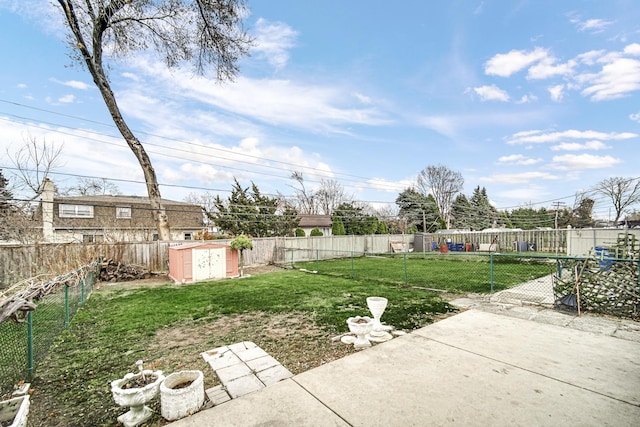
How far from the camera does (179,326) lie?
4984 millimetres

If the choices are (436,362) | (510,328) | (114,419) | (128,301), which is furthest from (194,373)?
(128,301)

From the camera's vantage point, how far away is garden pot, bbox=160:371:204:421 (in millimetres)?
2311

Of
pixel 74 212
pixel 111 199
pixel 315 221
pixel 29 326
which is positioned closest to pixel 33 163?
pixel 74 212

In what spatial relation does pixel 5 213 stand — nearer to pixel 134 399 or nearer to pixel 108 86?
pixel 108 86

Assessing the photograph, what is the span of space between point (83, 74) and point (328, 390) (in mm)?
14404

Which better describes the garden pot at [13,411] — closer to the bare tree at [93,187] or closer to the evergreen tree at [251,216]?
the evergreen tree at [251,216]

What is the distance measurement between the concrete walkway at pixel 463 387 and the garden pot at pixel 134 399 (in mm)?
325

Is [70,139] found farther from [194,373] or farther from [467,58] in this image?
[467,58]

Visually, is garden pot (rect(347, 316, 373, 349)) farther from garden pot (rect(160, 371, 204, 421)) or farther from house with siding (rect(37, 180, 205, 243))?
house with siding (rect(37, 180, 205, 243))

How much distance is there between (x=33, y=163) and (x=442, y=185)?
3907 cm

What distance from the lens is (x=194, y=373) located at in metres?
2.60

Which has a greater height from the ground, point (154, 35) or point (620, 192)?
point (154, 35)


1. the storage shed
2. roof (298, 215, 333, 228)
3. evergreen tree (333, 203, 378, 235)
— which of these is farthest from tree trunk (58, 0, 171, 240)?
roof (298, 215, 333, 228)

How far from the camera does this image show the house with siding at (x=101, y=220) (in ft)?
57.6
